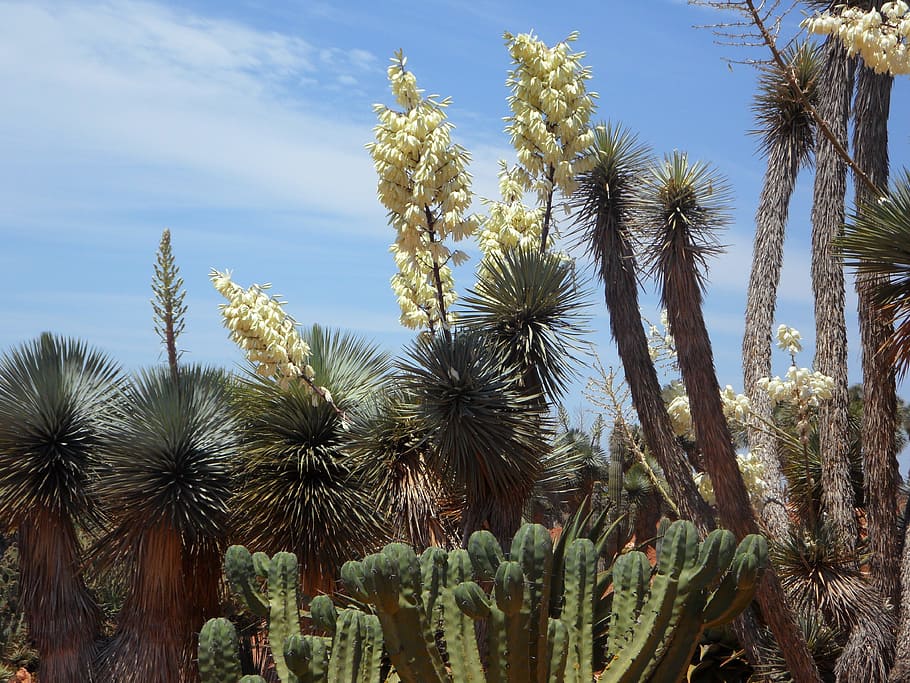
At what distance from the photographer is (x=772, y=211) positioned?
43.8 feet

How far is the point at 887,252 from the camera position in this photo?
7.97 m

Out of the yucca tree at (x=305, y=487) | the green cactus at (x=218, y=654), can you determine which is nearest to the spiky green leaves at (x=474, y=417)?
the yucca tree at (x=305, y=487)

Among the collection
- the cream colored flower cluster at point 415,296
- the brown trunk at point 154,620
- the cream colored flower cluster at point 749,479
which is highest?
the cream colored flower cluster at point 415,296

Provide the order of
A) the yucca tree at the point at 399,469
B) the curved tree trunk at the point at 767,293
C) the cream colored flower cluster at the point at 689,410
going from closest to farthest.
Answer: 1. the yucca tree at the point at 399,469
2. the cream colored flower cluster at the point at 689,410
3. the curved tree trunk at the point at 767,293

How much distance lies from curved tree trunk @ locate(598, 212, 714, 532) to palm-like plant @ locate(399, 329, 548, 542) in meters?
0.94

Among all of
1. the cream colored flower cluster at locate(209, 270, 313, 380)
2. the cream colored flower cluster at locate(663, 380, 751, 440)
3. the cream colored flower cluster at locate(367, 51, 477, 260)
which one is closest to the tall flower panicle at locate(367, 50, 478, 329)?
the cream colored flower cluster at locate(367, 51, 477, 260)

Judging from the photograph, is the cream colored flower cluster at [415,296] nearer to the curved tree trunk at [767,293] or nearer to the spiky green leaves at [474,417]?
the spiky green leaves at [474,417]

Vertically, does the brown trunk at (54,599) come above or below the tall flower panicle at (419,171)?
below

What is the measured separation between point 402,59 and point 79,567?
6670 mm

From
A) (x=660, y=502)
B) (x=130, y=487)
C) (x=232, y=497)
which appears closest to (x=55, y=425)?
(x=130, y=487)

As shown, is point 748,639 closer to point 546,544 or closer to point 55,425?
point 546,544

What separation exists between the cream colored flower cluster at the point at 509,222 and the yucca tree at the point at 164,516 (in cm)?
353

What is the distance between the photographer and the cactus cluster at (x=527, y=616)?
17.5 feet

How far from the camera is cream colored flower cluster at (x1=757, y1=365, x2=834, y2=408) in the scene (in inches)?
381
